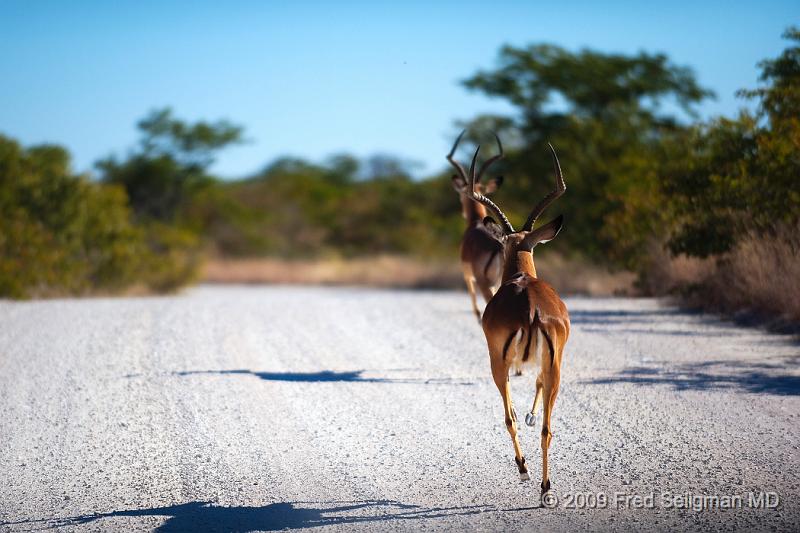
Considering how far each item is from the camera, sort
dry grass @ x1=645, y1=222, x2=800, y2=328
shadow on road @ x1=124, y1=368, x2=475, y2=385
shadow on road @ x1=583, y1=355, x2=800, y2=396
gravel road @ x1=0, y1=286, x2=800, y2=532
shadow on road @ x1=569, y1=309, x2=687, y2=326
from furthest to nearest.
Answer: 1. shadow on road @ x1=569, y1=309, x2=687, y2=326
2. dry grass @ x1=645, y1=222, x2=800, y2=328
3. shadow on road @ x1=124, y1=368, x2=475, y2=385
4. shadow on road @ x1=583, y1=355, x2=800, y2=396
5. gravel road @ x1=0, y1=286, x2=800, y2=532

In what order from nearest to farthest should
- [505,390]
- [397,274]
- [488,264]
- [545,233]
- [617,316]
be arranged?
[505,390] < [545,233] < [488,264] < [617,316] < [397,274]

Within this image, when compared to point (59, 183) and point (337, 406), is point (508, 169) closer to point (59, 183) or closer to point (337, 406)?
point (59, 183)

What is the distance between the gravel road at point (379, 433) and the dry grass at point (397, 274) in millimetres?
8566

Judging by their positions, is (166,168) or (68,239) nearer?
(68,239)

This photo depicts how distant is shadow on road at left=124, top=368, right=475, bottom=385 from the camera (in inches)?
375

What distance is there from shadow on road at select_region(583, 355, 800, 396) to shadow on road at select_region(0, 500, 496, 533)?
3956mm

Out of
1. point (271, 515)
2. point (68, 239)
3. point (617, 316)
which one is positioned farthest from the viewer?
point (68, 239)

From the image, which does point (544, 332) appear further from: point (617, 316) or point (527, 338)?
point (617, 316)

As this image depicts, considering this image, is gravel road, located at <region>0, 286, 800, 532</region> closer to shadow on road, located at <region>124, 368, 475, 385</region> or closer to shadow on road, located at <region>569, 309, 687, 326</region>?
shadow on road, located at <region>124, 368, 475, 385</region>

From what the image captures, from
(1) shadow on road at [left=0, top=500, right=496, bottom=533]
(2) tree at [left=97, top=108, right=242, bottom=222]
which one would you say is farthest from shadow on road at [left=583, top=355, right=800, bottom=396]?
(2) tree at [left=97, top=108, right=242, bottom=222]

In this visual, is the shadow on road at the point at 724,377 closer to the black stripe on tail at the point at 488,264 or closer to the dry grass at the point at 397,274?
the black stripe on tail at the point at 488,264

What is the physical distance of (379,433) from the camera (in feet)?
24.7

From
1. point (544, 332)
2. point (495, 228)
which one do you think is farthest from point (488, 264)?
point (544, 332)

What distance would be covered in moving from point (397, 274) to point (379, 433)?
22.5 meters
